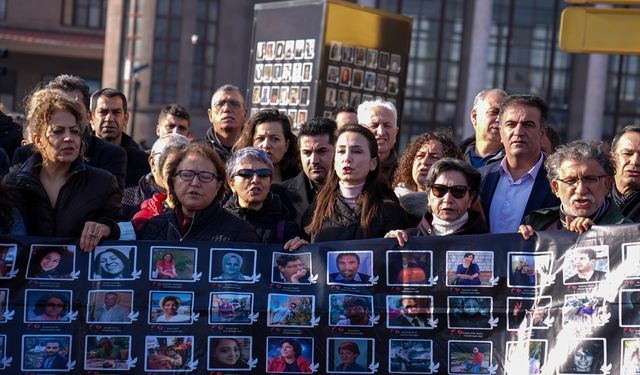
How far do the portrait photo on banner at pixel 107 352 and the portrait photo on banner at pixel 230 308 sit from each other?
1.41 ft

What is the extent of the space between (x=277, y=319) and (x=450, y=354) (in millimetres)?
848

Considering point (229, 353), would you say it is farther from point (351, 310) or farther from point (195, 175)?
point (195, 175)

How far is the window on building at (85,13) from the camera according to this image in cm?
4894

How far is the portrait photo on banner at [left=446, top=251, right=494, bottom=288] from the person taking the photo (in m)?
5.82

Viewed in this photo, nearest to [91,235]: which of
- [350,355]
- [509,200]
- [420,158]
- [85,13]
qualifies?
[350,355]

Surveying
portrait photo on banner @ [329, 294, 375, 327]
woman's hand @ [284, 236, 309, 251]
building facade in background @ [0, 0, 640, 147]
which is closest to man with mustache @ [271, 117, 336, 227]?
woman's hand @ [284, 236, 309, 251]

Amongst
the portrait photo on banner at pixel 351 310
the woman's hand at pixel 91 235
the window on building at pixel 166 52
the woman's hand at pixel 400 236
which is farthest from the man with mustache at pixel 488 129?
the window on building at pixel 166 52

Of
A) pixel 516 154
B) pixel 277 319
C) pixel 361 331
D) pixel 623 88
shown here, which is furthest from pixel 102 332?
pixel 623 88

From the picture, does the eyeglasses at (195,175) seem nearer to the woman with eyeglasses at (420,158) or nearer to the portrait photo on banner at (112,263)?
the portrait photo on banner at (112,263)

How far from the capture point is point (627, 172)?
6.65 metres

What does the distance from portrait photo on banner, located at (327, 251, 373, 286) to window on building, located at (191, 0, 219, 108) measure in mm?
34177

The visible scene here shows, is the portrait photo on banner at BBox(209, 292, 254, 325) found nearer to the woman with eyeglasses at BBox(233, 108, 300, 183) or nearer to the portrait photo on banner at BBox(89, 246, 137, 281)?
the portrait photo on banner at BBox(89, 246, 137, 281)

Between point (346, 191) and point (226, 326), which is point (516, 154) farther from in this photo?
point (226, 326)

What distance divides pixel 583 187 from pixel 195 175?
191 centimetres
